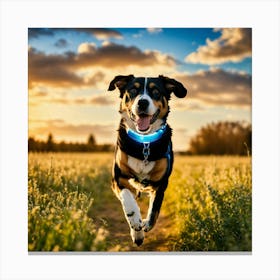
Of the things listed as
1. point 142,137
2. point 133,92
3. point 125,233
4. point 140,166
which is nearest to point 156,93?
point 133,92

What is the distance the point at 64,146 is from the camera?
5.86 meters

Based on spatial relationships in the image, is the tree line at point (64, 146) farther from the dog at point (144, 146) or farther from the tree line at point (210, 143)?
the dog at point (144, 146)

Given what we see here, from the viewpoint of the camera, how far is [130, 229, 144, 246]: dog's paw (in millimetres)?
4930

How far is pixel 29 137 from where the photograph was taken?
545cm

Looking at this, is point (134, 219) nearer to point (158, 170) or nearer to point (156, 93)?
point (158, 170)

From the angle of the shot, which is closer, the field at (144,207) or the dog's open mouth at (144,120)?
the field at (144,207)

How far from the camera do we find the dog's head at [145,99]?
471 cm

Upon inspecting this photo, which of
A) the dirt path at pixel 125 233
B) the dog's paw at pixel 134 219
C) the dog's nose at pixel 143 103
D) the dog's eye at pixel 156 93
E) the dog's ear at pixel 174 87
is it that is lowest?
the dirt path at pixel 125 233

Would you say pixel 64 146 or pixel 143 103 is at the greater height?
pixel 143 103

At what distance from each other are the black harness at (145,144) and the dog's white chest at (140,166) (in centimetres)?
3

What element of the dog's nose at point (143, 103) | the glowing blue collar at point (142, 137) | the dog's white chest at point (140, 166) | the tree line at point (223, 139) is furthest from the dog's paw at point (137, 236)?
the tree line at point (223, 139)
